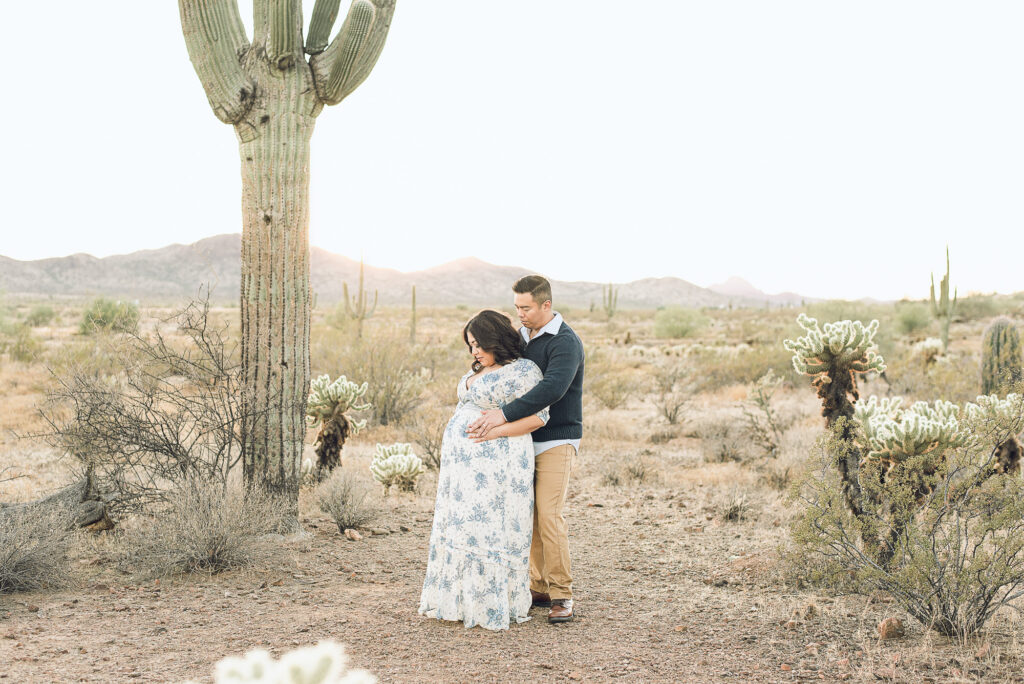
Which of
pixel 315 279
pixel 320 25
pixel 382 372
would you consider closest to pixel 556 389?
pixel 320 25

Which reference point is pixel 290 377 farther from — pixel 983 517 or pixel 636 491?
pixel 983 517

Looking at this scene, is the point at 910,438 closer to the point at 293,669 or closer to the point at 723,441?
the point at 723,441

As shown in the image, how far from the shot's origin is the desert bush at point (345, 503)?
711cm

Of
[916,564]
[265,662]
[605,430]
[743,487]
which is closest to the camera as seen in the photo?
[265,662]

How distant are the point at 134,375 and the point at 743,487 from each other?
628 cm

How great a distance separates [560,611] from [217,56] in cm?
506

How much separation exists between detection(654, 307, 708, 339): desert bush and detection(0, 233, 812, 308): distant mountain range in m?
64.7

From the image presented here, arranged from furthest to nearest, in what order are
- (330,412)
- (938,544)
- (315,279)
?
(315,279) < (330,412) < (938,544)

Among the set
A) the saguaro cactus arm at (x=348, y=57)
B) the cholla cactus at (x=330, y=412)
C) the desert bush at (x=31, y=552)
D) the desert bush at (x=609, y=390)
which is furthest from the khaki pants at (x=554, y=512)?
the desert bush at (x=609, y=390)

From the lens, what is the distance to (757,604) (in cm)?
513

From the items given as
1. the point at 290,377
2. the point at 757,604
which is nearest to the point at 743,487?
the point at 757,604

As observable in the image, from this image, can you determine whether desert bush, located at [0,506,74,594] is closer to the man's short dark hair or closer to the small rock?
the man's short dark hair

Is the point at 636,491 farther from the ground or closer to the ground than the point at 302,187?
closer to the ground

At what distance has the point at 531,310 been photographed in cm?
461
